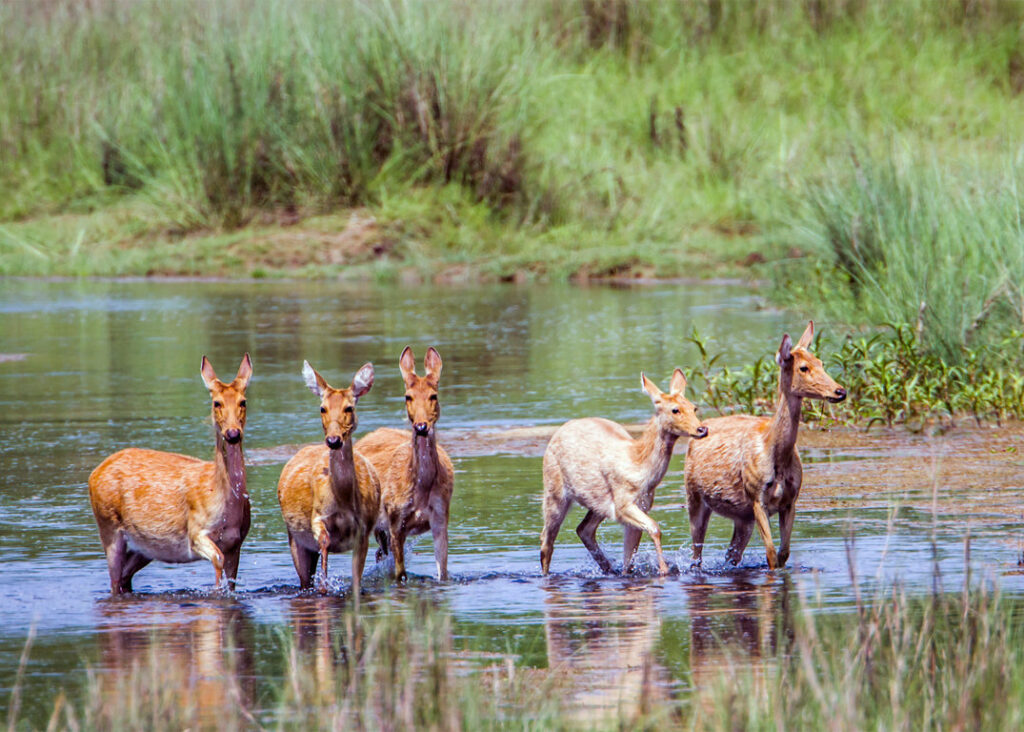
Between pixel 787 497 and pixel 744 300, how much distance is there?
1647 centimetres

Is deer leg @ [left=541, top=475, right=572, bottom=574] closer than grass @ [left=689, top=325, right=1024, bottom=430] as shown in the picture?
Yes

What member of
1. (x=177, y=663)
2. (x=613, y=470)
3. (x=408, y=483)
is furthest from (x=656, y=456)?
(x=177, y=663)

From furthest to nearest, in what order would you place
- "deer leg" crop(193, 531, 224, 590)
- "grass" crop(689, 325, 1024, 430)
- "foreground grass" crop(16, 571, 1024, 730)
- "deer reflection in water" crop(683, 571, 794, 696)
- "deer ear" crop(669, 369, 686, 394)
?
"grass" crop(689, 325, 1024, 430) → "deer ear" crop(669, 369, 686, 394) → "deer leg" crop(193, 531, 224, 590) → "deer reflection in water" crop(683, 571, 794, 696) → "foreground grass" crop(16, 571, 1024, 730)

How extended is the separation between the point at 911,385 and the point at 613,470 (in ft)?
14.7

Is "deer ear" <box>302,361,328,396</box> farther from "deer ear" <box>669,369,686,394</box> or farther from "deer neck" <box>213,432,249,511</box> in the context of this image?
"deer ear" <box>669,369,686,394</box>

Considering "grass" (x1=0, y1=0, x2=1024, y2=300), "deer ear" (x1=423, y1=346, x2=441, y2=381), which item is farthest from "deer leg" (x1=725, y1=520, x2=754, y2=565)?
"grass" (x1=0, y1=0, x2=1024, y2=300)

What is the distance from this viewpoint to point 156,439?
49.2ft

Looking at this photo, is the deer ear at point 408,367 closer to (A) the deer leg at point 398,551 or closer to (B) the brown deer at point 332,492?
(B) the brown deer at point 332,492

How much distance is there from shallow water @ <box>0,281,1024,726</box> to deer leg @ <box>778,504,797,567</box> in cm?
8

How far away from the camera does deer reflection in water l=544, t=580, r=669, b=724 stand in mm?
6914

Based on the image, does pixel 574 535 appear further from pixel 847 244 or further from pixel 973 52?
pixel 973 52

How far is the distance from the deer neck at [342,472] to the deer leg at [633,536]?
5.56 feet

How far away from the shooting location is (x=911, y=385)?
46.2ft

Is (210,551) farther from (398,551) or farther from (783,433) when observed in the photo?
(783,433)
